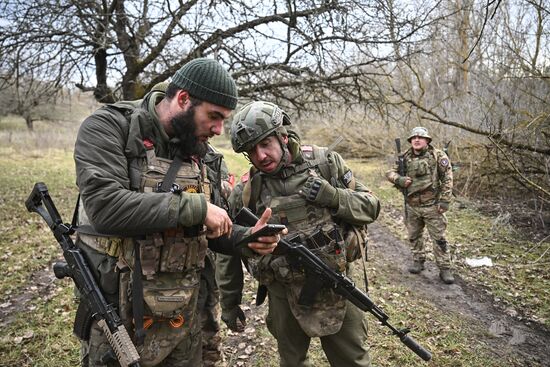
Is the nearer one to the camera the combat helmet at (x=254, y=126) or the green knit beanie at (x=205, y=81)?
the green knit beanie at (x=205, y=81)

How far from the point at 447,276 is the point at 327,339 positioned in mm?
3942

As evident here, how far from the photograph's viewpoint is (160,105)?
216cm

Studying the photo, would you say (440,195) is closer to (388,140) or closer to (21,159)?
(388,140)

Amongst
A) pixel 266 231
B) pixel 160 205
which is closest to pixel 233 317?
pixel 266 231

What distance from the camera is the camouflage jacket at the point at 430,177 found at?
6031mm

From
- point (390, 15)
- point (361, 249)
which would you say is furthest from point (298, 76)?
point (361, 249)

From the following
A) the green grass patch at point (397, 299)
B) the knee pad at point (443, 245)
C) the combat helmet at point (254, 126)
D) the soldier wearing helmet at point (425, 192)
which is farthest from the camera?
the soldier wearing helmet at point (425, 192)

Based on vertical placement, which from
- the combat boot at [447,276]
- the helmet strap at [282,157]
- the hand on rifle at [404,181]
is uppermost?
the helmet strap at [282,157]

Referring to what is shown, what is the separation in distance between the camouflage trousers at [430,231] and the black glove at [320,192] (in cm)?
414

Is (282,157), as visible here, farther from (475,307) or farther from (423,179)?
(423,179)

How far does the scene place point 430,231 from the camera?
604 centimetres

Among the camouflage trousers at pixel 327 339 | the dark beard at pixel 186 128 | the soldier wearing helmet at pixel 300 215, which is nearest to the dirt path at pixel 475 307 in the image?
the camouflage trousers at pixel 327 339

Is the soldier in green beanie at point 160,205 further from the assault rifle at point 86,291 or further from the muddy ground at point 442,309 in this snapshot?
the muddy ground at point 442,309

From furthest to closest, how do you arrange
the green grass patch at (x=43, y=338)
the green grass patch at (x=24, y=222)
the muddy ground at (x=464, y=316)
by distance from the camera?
1. the green grass patch at (x=24, y=222)
2. the muddy ground at (x=464, y=316)
3. the green grass patch at (x=43, y=338)
